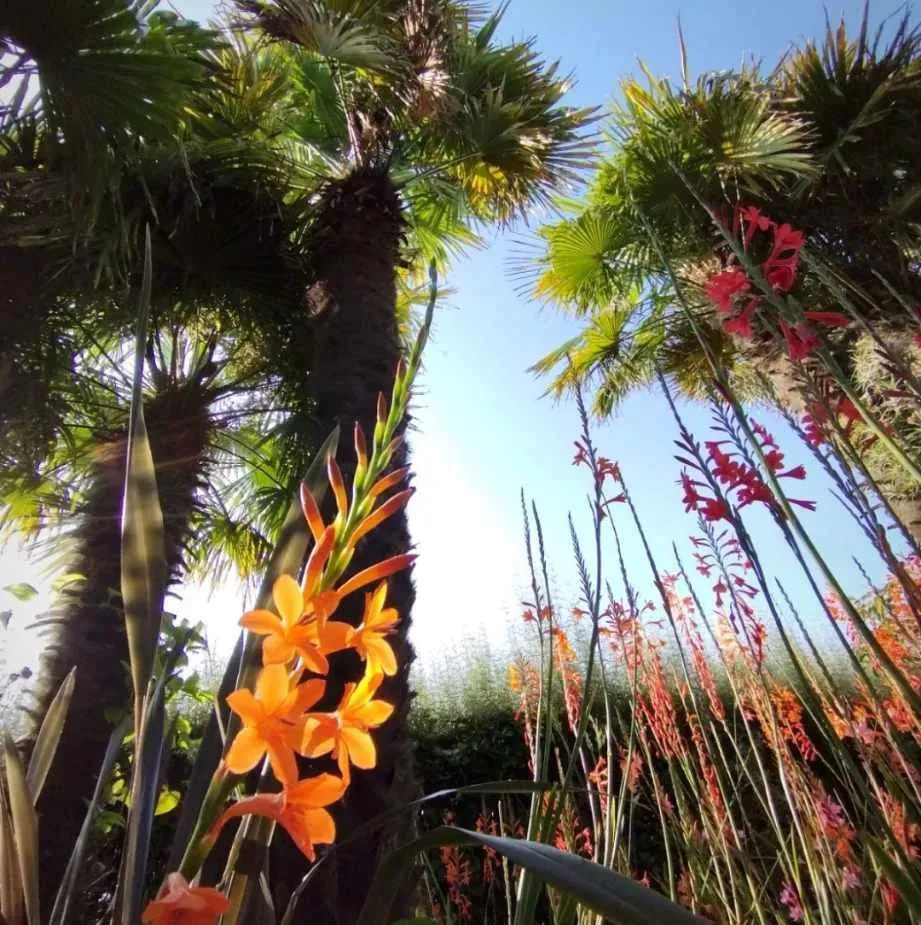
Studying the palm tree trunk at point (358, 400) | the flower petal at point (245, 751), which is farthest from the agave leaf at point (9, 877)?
the palm tree trunk at point (358, 400)

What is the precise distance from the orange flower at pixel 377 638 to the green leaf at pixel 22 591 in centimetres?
120

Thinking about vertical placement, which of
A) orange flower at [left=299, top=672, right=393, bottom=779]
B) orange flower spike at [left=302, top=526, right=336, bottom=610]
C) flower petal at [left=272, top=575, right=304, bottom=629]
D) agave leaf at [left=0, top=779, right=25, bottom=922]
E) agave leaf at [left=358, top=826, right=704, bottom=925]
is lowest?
agave leaf at [left=358, top=826, right=704, bottom=925]

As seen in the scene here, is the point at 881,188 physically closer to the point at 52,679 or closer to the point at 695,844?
the point at 695,844

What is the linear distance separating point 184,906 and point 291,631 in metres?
0.09

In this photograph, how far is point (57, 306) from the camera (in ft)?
7.30

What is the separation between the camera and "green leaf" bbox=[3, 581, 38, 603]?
1.20 meters

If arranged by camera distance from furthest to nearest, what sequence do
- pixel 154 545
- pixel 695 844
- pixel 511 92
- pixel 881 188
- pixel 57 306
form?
1. pixel 881 188
2. pixel 511 92
3. pixel 57 306
4. pixel 695 844
5. pixel 154 545

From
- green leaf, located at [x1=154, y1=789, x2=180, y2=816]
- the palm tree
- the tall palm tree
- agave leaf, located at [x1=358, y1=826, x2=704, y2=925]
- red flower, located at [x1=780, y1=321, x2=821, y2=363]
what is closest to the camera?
agave leaf, located at [x1=358, y1=826, x2=704, y2=925]

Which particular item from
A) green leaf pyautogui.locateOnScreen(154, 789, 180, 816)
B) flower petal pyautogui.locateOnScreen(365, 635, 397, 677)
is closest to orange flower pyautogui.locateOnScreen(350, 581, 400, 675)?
flower petal pyautogui.locateOnScreen(365, 635, 397, 677)

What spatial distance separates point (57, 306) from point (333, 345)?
105cm

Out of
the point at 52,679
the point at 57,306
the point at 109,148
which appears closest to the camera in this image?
the point at 52,679

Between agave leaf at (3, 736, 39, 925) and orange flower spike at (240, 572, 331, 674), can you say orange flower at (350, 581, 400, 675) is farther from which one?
agave leaf at (3, 736, 39, 925)

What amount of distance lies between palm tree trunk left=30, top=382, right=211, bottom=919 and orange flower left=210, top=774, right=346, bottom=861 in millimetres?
1169

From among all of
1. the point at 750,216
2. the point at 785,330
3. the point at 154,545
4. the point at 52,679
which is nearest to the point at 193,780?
the point at 154,545
